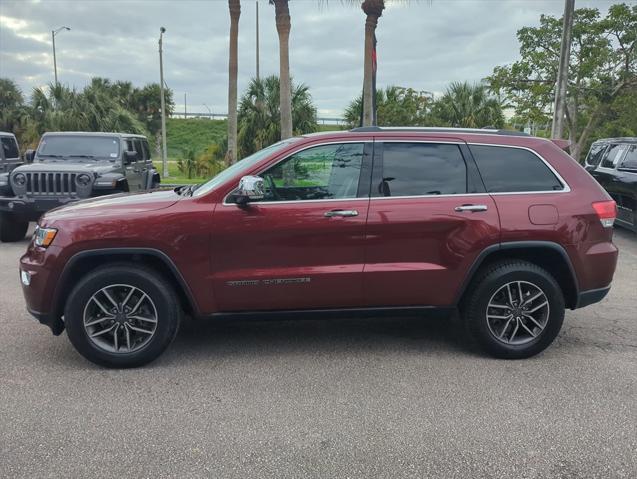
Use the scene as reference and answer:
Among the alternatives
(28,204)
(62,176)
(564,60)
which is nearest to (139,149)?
(62,176)

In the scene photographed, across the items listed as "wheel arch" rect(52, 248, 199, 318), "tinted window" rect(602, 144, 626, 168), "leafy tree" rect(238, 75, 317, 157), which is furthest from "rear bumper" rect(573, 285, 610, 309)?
"leafy tree" rect(238, 75, 317, 157)

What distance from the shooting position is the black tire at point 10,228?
30.5 ft

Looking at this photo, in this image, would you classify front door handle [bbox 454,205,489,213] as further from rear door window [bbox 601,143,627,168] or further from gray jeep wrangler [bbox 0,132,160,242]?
rear door window [bbox 601,143,627,168]

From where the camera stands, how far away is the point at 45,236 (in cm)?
401

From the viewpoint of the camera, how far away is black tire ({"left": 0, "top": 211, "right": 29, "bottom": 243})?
929 cm

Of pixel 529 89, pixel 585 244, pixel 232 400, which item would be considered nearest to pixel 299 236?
pixel 232 400

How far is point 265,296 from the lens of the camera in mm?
4109

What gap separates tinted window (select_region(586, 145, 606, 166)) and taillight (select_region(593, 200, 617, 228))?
8321 millimetres

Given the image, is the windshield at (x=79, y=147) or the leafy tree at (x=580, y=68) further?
the leafy tree at (x=580, y=68)

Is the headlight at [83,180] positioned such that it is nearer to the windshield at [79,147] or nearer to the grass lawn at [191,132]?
the windshield at [79,147]

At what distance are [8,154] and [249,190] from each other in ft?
32.0

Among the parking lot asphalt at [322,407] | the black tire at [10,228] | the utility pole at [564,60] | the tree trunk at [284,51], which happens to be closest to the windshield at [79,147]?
the black tire at [10,228]

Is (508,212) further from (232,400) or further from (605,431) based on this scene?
(232,400)

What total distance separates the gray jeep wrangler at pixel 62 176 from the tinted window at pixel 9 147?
A: 1.60 meters
